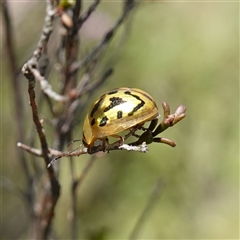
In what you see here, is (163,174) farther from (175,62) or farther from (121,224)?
(175,62)

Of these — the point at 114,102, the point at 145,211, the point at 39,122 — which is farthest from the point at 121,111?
the point at 145,211

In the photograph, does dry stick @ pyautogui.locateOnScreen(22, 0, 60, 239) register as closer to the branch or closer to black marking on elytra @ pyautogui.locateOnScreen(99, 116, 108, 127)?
the branch

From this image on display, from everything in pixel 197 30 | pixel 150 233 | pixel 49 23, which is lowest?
pixel 150 233

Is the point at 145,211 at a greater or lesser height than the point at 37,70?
lesser

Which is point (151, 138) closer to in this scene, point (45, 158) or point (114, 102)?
point (114, 102)

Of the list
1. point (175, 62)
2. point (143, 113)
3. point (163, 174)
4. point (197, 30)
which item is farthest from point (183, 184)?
point (143, 113)

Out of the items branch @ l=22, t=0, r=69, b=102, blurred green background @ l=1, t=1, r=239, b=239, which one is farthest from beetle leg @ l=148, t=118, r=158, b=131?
blurred green background @ l=1, t=1, r=239, b=239

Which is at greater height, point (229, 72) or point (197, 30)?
point (197, 30)
